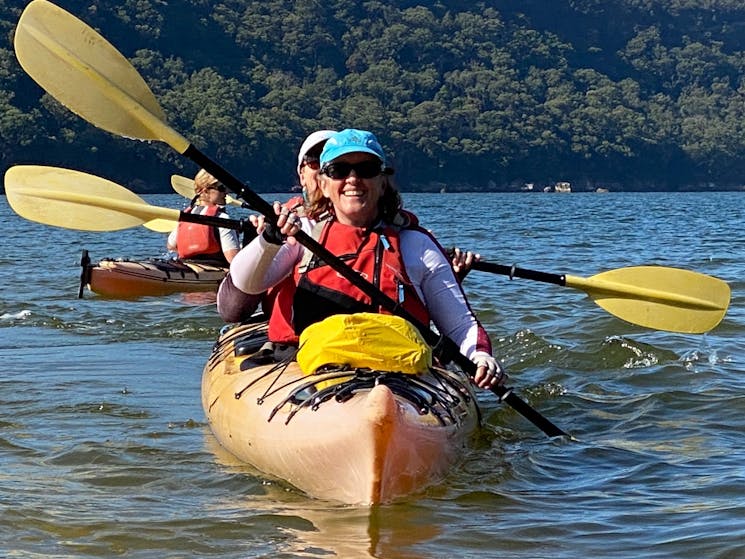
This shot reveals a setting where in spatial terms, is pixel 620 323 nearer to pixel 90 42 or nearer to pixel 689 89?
pixel 90 42

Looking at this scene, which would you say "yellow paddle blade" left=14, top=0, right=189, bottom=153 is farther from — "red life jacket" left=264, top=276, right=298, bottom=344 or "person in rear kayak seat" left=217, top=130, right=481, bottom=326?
"red life jacket" left=264, top=276, right=298, bottom=344

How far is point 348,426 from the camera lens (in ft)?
13.9

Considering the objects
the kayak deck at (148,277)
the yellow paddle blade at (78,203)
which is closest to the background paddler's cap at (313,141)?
the yellow paddle blade at (78,203)

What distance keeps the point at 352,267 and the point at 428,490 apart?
1.03 m

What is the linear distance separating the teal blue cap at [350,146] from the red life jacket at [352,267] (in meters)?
0.33

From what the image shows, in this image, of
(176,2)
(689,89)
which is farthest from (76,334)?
(689,89)

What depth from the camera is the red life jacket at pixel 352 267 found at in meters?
5.11

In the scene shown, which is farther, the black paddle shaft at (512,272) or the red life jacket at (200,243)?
the red life jacket at (200,243)

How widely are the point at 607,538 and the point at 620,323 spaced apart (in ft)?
18.8

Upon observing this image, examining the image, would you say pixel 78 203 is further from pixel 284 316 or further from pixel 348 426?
pixel 348 426

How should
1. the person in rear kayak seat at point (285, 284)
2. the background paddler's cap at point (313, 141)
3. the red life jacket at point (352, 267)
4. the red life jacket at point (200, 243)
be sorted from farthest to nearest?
the red life jacket at point (200, 243) → the background paddler's cap at point (313, 141) → the person in rear kayak seat at point (285, 284) → the red life jacket at point (352, 267)

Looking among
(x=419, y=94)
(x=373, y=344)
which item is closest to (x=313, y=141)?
(x=373, y=344)

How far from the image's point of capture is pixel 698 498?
4730mm

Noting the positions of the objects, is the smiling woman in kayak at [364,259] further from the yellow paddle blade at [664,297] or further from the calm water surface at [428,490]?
the yellow paddle blade at [664,297]
